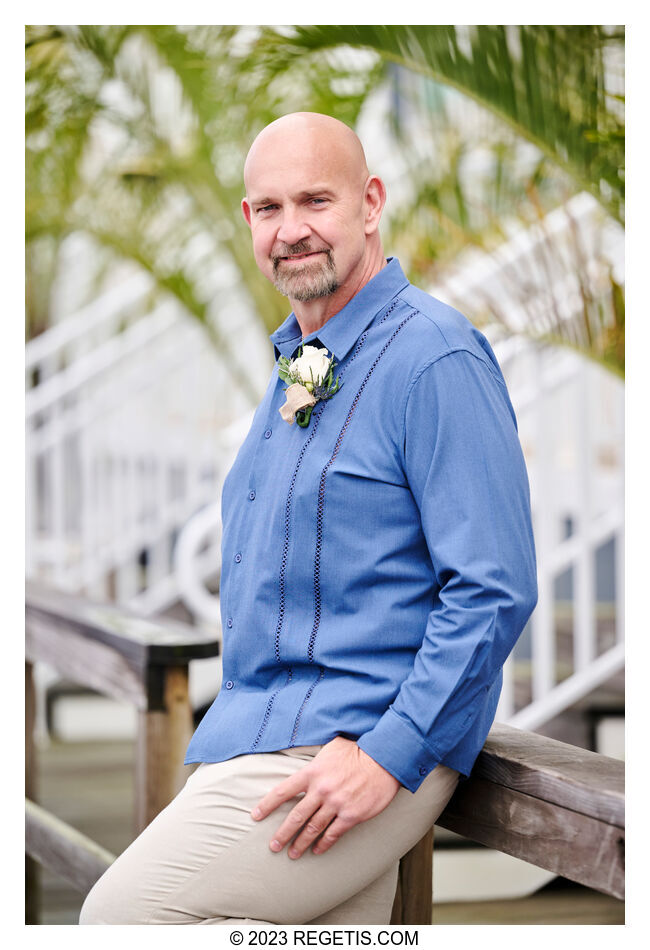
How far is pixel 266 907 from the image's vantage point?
159 cm

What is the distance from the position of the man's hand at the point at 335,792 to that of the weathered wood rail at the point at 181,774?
0.21m

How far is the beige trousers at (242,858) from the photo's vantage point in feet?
5.12

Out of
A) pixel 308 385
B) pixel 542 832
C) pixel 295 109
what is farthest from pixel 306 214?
pixel 295 109

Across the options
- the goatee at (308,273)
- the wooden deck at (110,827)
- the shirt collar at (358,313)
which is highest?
the goatee at (308,273)

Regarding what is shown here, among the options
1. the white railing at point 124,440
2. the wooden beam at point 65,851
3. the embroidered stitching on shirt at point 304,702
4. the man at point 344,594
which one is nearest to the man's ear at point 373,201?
the man at point 344,594

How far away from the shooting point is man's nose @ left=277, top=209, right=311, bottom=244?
1.66m

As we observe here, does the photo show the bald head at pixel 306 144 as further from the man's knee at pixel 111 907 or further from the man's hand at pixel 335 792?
the man's knee at pixel 111 907

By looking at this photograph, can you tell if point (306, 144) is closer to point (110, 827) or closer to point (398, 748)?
point (398, 748)

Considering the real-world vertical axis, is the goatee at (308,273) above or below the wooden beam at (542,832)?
above

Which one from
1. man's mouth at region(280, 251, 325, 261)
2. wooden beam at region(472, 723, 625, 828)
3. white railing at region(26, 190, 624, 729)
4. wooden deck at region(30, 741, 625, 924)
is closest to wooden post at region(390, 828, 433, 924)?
wooden beam at region(472, 723, 625, 828)

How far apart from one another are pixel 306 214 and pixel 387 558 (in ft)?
1.68

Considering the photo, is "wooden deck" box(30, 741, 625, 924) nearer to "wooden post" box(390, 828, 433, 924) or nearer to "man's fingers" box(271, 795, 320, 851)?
"wooden post" box(390, 828, 433, 924)

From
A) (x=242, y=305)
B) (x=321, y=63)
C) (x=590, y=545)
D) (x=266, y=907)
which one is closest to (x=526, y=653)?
(x=590, y=545)
